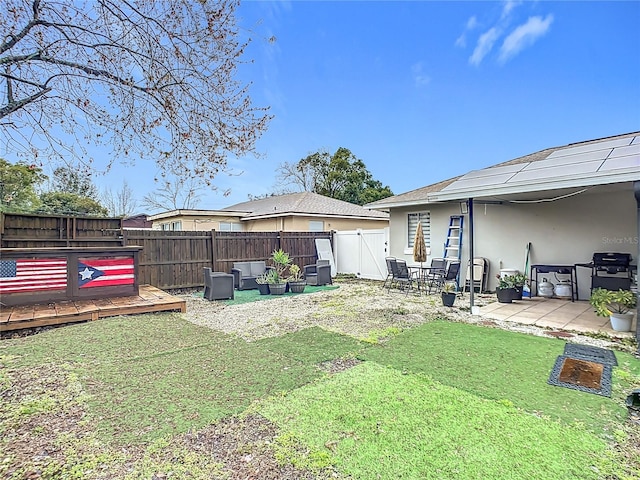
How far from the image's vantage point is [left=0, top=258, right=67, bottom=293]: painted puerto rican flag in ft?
19.5

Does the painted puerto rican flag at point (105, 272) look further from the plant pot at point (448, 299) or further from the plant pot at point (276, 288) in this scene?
the plant pot at point (448, 299)

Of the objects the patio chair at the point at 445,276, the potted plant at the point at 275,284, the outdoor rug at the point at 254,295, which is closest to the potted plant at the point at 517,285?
the patio chair at the point at 445,276

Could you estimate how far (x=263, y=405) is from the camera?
2959mm

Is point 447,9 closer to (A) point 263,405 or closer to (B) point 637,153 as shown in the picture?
(B) point 637,153

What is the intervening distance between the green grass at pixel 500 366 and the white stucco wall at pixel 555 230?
3928mm

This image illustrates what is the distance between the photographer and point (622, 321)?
5.11 m

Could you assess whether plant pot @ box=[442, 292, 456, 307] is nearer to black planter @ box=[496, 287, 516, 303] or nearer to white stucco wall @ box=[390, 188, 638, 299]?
black planter @ box=[496, 287, 516, 303]

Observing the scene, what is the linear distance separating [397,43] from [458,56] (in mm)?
2349

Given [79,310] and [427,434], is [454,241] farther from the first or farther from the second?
[79,310]

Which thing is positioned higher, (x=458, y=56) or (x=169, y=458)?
(x=458, y=56)

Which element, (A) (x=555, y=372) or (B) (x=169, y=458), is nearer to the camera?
(B) (x=169, y=458)

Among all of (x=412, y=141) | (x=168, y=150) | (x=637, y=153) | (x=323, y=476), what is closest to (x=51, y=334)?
(x=168, y=150)

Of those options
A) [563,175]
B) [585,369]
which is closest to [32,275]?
[585,369]

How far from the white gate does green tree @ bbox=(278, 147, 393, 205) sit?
13.6m
